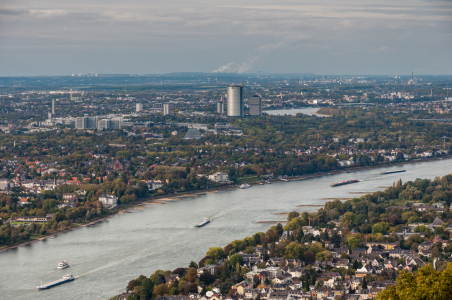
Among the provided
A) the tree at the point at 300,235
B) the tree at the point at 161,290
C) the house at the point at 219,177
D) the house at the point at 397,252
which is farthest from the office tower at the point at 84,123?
the tree at the point at 161,290

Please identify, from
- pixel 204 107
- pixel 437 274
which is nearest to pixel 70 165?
pixel 437 274

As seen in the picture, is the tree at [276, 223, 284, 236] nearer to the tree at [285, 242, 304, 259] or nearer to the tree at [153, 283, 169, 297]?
the tree at [285, 242, 304, 259]

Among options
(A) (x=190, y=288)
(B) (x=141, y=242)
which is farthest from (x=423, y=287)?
(B) (x=141, y=242)

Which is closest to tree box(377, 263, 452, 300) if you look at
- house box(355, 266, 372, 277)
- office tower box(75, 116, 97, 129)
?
house box(355, 266, 372, 277)

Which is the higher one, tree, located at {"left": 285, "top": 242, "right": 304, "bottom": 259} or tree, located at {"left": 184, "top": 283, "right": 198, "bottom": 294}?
tree, located at {"left": 285, "top": 242, "right": 304, "bottom": 259}

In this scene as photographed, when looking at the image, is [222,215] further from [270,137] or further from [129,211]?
[270,137]

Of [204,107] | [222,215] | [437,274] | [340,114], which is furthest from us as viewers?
[204,107]
